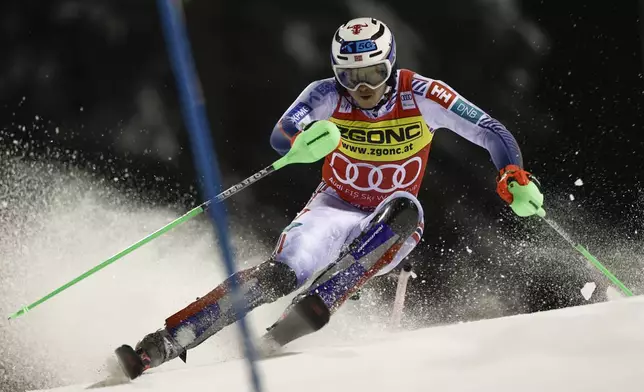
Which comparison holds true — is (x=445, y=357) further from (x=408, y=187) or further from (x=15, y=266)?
(x=15, y=266)

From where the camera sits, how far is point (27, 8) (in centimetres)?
326

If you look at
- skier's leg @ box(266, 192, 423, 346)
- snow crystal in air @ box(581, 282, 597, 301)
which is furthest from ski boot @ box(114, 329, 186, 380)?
snow crystal in air @ box(581, 282, 597, 301)

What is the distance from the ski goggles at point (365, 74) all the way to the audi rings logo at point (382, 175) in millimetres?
288

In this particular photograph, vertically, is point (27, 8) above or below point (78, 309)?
above

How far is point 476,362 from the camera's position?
1.32 m

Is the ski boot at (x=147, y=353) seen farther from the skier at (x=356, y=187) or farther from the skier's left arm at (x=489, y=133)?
the skier's left arm at (x=489, y=133)

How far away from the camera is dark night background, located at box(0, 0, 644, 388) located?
3217 millimetres

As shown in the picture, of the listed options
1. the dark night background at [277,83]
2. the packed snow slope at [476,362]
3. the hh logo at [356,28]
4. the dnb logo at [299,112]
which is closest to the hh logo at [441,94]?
the hh logo at [356,28]

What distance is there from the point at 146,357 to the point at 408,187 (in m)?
1.09

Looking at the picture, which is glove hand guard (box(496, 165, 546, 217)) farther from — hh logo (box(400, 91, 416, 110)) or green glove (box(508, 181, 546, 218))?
hh logo (box(400, 91, 416, 110))

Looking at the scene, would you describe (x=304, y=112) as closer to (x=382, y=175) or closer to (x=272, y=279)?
(x=382, y=175)

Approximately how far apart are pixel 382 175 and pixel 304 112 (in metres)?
0.34

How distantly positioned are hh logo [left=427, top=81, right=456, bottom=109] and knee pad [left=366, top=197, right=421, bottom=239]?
0.38 m

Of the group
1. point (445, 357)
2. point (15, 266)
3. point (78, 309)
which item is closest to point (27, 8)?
point (15, 266)
